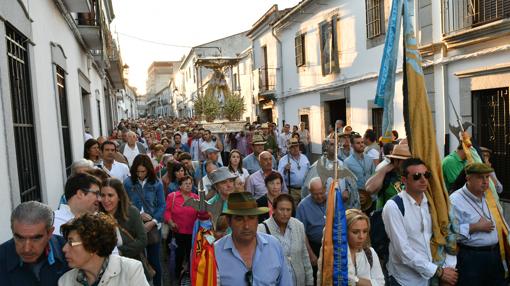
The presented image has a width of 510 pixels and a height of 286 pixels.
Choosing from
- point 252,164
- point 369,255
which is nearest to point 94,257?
point 369,255

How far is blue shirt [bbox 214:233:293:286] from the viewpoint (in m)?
2.88

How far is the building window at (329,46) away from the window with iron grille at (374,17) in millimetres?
1909

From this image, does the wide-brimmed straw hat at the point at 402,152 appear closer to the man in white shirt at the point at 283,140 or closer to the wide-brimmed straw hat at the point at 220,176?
the wide-brimmed straw hat at the point at 220,176

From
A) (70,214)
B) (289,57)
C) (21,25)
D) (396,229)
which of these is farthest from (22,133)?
(289,57)

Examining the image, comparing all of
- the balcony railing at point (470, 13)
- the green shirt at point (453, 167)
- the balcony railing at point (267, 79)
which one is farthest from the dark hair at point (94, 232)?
the balcony railing at point (267, 79)

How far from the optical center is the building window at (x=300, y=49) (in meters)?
17.2

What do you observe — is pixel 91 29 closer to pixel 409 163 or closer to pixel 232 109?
pixel 409 163

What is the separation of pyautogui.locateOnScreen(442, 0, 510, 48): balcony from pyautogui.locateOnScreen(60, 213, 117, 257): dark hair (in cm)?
748

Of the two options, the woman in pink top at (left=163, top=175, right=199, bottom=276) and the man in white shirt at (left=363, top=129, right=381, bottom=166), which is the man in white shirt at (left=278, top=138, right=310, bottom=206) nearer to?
the man in white shirt at (left=363, top=129, right=381, bottom=166)

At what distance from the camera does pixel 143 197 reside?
5.38 meters

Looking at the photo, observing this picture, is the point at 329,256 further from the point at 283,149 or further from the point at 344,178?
the point at 283,149

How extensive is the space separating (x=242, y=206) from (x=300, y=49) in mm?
15010

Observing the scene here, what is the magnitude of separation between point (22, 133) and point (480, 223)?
454 cm

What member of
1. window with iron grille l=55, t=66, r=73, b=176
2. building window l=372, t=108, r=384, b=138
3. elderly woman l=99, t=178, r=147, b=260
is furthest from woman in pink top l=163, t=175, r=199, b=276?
building window l=372, t=108, r=384, b=138
